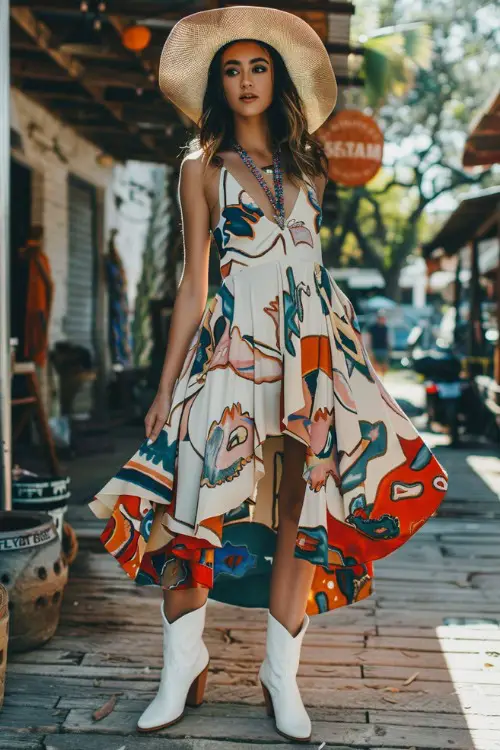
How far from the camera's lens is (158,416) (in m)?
2.50

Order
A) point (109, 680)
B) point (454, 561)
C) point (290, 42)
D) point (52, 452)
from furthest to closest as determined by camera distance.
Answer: point (52, 452) → point (454, 561) → point (109, 680) → point (290, 42)

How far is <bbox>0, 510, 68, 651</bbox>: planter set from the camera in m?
2.99

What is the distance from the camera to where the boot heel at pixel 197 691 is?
2615 mm

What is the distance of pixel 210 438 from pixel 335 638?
1.29m

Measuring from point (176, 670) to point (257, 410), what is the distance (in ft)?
2.57

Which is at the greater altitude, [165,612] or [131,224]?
[131,224]

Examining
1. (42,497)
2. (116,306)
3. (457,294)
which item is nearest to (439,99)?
(457,294)

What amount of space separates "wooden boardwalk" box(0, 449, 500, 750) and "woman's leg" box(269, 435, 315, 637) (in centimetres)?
33

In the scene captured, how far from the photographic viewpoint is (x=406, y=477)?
2.49m

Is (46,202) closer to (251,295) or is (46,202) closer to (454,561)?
(454,561)

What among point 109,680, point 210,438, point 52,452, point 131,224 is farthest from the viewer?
point 131,224

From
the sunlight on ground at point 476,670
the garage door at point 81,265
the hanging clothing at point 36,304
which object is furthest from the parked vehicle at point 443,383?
the sunlight on ground at point 476,670

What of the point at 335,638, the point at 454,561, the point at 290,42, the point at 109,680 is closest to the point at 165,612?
the point at 109,680

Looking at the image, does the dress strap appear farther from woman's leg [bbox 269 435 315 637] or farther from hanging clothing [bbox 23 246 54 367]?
hanging clothing [bbox 23 246 54 367]
